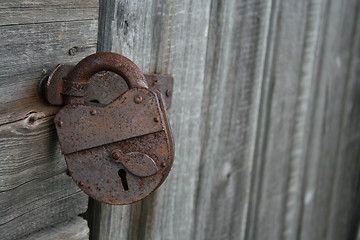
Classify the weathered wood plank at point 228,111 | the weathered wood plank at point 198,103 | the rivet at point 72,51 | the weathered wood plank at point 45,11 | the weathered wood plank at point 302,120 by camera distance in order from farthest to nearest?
the weathered wood plank at point 302,120, the weathered wood plank at point 228,111, the weathered wood plank at point 198,103, the rivet at point 72,51, the weathered wood plank at point 45,11

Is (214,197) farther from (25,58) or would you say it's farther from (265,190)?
(25,58)

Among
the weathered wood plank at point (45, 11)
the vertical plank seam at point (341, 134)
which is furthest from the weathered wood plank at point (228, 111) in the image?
the vertical plank seam at point (341, 134)

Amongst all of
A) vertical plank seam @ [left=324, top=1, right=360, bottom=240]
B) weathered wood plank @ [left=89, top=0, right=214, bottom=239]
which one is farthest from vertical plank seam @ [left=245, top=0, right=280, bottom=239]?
vertical plank seam @ [left=324, top=1, right=360, bottom=240]

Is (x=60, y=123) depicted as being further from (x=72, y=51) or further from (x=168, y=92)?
(x=168, y=92)

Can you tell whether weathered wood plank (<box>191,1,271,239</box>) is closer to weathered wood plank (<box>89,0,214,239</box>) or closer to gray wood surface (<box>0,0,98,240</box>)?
weathered wood plank (<box>89,0,214,239</box>)

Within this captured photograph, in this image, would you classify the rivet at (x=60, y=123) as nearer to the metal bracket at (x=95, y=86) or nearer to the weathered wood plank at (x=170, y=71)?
the metal bracket at (x=95, y=86)

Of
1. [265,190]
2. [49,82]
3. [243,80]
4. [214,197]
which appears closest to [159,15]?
[49,82]
